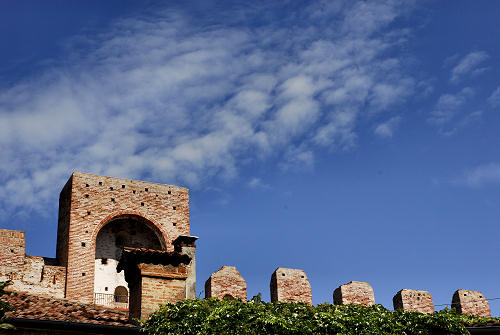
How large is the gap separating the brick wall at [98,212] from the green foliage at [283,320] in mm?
10712

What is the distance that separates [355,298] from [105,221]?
8.42 metres

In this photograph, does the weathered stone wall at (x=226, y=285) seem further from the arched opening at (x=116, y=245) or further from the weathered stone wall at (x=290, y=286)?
the arched opening at (x=116, y=245)

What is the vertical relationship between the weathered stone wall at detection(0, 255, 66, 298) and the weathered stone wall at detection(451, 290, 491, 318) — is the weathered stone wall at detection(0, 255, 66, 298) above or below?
above

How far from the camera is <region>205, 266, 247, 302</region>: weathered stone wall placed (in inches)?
818

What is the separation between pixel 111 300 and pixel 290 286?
5728mm

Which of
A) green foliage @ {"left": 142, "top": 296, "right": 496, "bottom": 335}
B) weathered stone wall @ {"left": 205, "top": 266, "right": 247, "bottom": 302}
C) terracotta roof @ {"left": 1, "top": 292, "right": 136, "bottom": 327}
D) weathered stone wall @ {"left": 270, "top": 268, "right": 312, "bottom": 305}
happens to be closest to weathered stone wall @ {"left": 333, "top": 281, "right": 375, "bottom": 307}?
weathered stone wall @ {"left": 270, "top": 268, "right": 312, "bottom": 305}

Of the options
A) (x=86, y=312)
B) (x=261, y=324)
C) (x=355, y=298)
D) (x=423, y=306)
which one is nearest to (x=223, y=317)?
(x=261, y=324)

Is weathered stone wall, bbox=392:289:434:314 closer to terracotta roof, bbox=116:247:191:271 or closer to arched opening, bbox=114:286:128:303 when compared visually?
arched opening, bbox=114:286:128:303

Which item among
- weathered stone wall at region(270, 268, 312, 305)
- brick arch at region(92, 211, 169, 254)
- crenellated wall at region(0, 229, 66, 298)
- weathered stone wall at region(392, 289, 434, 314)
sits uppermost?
brick arch at region(92, 211, 169, 254)

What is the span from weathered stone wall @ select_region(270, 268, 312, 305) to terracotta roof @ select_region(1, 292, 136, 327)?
874 centimetres

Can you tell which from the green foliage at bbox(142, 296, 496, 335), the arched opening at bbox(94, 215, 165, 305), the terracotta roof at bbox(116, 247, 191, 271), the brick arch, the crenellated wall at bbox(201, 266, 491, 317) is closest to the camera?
the green foliage at bbox(142, 296, 496, 335)

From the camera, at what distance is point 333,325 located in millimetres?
11633

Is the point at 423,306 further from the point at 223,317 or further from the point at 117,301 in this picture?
the point at 223,317

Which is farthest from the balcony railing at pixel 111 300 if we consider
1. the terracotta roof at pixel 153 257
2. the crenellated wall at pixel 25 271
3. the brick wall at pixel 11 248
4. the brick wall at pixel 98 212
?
the terracotta roof at pixel 153 257
